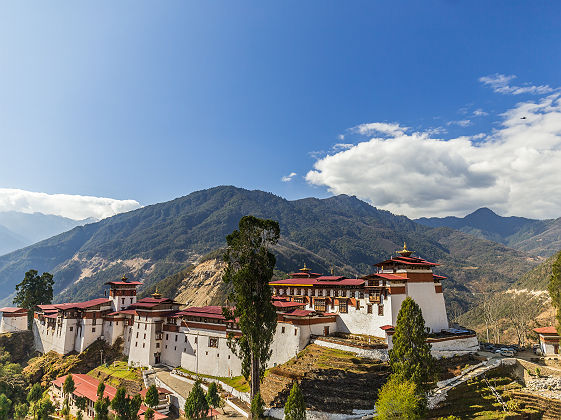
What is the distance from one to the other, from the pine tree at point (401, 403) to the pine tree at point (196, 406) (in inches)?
803

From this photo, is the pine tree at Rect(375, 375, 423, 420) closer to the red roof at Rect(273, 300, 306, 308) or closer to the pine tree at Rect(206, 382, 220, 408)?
the pine tree at Rect(206, 382, 220, 408)

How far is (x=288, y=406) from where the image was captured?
33.0m

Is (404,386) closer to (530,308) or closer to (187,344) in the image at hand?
(187,344)

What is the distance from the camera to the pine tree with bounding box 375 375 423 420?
97.6 feet

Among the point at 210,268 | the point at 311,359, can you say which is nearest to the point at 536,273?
the point at 210,268

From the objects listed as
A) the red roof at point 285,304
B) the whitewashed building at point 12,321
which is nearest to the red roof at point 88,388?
the red roof at point 285,304

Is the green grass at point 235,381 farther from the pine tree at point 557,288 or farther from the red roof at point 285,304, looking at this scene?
the pine tree at point 557,288

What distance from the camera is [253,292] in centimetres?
4091

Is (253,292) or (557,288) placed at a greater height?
(557,288)

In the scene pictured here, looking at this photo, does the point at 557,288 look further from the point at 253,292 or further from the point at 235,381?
the point at 235,381

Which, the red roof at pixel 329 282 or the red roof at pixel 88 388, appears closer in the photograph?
the red roof at pixel 88 388

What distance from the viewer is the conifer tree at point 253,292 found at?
39.9 meters

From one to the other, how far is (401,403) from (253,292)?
60.4 ft

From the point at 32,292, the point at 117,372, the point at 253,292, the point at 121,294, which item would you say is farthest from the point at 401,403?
the point at 32,292
